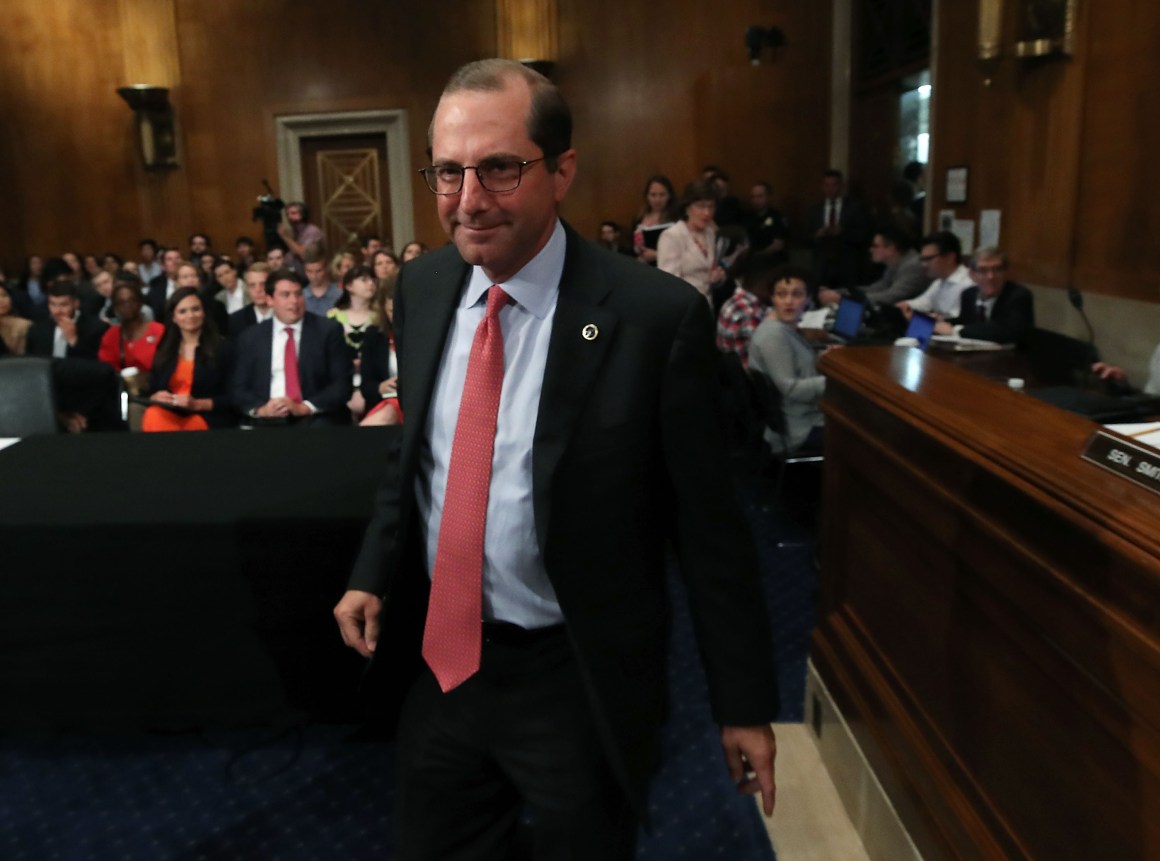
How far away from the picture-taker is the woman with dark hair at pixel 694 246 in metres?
6.20

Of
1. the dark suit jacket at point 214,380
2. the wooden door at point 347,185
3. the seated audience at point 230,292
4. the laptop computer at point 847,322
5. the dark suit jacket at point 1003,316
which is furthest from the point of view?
the wooden door at point 347,185

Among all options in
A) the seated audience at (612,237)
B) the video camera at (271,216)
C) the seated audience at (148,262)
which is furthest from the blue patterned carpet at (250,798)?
the seated audience at (148,262)

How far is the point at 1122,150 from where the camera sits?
537 cm

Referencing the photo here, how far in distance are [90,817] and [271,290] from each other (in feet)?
8.53

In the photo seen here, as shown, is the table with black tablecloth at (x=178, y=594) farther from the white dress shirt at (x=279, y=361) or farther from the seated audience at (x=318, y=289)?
the seated audience at (x=318, y=289)

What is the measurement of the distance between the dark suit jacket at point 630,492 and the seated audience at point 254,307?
4.26m

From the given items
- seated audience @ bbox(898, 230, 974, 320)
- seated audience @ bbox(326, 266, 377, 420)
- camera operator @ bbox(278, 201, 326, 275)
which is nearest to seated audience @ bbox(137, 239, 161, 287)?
camera operator @ bbox(278, 201, 326, 275)

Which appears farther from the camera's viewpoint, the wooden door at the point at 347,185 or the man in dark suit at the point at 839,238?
the wooden door at the point at 347,185

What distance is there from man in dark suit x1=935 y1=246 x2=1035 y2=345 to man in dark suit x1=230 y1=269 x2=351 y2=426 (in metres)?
3.04

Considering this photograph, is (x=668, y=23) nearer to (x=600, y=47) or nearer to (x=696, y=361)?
(x=600, y=47)

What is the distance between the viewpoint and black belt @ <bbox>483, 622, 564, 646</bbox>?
4.63ft

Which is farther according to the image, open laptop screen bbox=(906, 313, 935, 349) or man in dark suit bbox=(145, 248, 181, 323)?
man in dark suit bbox=(145, 248, 181, 323)

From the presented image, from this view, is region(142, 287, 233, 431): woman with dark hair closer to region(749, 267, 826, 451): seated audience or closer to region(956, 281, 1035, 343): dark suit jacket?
region(749, 267, 826, 451): seated audience

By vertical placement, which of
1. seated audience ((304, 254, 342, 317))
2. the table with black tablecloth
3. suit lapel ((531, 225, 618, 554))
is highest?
suit lapel ((531, 225, 618, 554))
